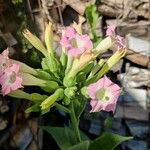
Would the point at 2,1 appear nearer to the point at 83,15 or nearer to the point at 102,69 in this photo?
the point at 83,15

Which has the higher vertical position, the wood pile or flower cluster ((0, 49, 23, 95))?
flower cluster ((0, 49, 23, 95))

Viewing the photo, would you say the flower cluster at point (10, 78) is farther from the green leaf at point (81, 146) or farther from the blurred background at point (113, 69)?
the blurred background at point (113, 69)

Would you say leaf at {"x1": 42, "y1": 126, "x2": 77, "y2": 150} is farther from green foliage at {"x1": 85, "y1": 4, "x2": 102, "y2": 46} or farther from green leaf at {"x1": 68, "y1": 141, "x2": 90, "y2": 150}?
green foliage at {"x1": 85, "y1": 4, "x2": 102, "y2": 46}

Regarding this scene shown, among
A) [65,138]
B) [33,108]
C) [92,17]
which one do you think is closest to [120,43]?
[33,108]

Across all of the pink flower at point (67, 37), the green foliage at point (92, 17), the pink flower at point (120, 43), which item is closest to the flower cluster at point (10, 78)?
the pink flower at point (67, 37)

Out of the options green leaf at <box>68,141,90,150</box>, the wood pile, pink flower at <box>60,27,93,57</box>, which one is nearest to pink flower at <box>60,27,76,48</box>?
pink flower at <box>60,27,93,57</box>

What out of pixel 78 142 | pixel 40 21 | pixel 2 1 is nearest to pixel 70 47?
pixel 78 142
